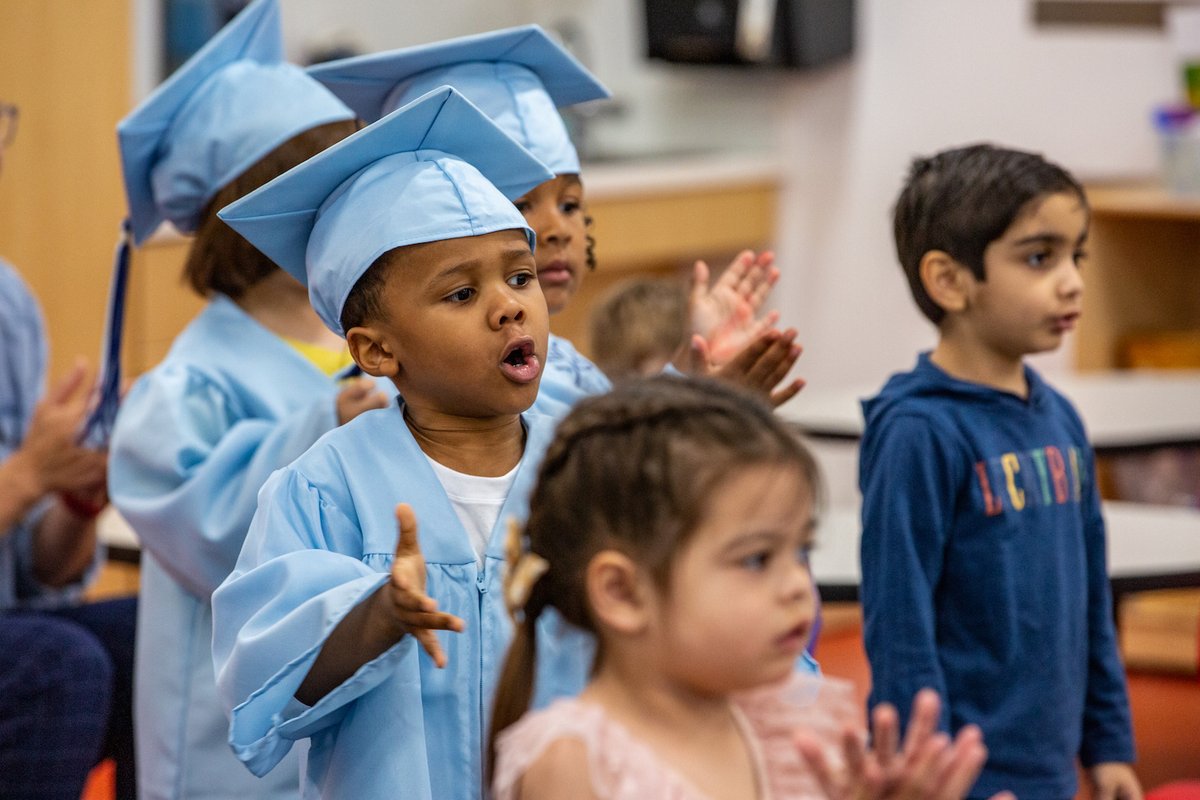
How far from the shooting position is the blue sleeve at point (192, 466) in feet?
6.40

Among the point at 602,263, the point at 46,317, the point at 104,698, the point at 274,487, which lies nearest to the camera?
the point at 274,487

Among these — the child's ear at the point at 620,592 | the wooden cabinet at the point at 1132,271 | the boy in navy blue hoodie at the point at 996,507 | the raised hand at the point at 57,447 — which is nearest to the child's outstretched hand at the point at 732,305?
the boy in navy blue hoodie at the point at 996,507

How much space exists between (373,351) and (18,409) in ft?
4.44

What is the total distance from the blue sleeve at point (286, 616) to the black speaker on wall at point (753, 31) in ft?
12.8

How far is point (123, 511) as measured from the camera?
203cm

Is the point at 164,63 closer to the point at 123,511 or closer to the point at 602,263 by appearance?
the point at 602,263

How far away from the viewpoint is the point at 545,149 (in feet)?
6.10

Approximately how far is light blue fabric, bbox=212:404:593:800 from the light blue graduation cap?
28.5 inches

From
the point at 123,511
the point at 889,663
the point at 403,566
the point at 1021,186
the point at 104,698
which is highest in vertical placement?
the point at 1021,186

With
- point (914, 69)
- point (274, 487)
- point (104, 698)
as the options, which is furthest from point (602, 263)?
point (274, 487)

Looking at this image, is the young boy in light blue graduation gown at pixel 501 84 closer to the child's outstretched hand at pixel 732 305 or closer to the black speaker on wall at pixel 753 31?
the child's outstretched hand at pixel 732 305

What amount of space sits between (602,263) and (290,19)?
1281 mm

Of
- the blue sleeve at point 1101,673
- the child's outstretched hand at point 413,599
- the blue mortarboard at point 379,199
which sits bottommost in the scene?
the blue sleeve at point 1101,673

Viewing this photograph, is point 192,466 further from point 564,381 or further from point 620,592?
point 620,592
